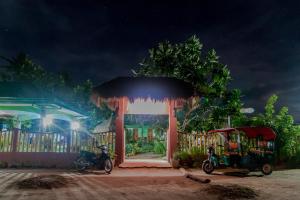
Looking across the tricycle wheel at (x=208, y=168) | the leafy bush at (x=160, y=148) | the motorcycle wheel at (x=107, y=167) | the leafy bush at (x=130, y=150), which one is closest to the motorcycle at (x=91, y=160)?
the motorcycle wheel at (x=107, y=167)

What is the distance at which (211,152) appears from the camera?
11.2 meters

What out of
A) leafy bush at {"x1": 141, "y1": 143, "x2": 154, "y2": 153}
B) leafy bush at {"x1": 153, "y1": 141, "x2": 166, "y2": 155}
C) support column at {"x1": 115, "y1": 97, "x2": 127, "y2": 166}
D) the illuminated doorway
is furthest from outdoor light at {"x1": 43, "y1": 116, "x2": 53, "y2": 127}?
leafy bush at {"x1": 141, "y1": 143, "x2": 154, "y2": 153}

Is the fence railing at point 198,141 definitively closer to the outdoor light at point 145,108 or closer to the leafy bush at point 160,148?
the outdoor light at point 145,108

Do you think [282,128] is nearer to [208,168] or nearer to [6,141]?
[208,168]

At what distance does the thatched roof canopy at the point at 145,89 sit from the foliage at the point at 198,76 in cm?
890

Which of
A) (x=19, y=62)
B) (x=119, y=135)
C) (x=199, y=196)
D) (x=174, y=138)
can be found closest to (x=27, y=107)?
(x=119, y=135)

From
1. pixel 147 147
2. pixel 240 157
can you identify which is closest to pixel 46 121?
pixel 240 157

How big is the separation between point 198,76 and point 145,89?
37.2 ft

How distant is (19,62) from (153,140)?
1644 cm

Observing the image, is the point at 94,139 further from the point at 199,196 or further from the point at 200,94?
the point at 199,196

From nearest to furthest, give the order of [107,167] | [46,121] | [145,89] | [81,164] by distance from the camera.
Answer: [107,167], [81,164], [145,89], [46,121]

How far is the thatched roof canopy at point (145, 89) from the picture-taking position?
13234 mm

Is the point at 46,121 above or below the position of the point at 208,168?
above

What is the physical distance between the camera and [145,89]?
43.7 ft
